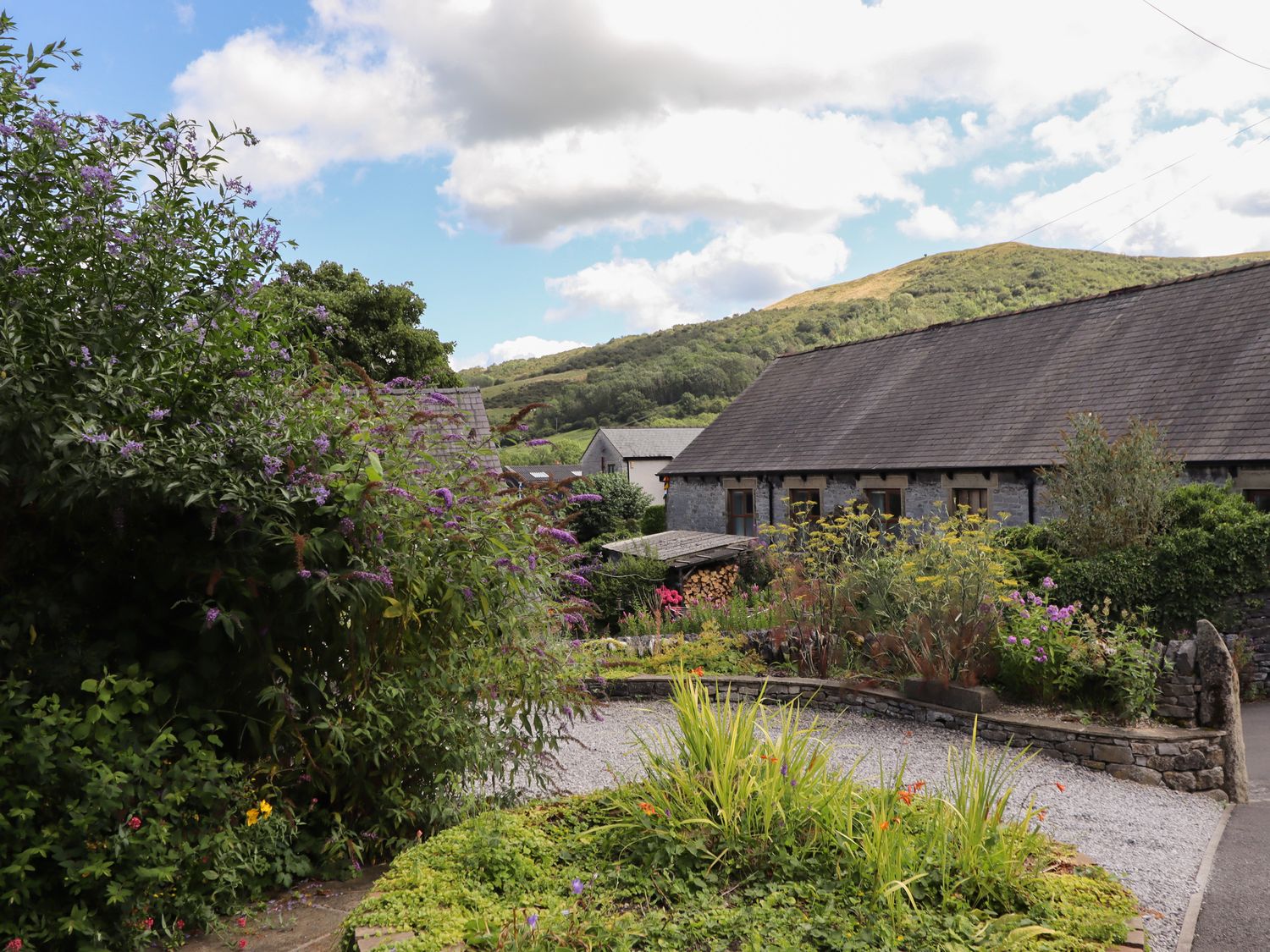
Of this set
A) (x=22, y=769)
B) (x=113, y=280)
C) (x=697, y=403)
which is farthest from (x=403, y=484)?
(x=697, y=403)

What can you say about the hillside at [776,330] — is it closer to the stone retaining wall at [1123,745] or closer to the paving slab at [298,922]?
the stone retaining wall at [1123,745]

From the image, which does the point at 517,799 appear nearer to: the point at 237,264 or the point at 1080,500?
the point at 237,264

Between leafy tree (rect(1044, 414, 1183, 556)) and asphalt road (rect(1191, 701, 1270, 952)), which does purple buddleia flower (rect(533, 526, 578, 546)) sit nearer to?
asphalt road (rect(1191, 701, 1270, 952))

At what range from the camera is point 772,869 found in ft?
12.9

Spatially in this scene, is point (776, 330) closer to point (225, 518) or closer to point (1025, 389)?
point (1025, 389)

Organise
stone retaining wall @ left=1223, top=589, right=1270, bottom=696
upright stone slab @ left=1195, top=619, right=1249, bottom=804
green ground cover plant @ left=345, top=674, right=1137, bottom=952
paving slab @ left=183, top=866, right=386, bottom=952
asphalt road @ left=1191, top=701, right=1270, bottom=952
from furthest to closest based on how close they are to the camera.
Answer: stone retaining wall @ left=1223, top=589, right=1270, bottom=696 → upright stone slab @ left=1195, top=619, right=1249, bottom=804 → asphalt road @ left=1191, top=701, right=1270, bottom=952 → paving slab @ left=183, top=866, right=386, bottom=952 → green ground cover plant @ left=345, top=674, right=1137, bottom=952

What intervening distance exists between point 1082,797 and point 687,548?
Result: 10.9 meters

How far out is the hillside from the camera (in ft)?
261

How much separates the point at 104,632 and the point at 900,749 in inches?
251

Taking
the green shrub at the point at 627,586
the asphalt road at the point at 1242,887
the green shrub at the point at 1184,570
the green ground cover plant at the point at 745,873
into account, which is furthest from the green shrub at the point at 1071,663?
the green shrub at the point at 627,586

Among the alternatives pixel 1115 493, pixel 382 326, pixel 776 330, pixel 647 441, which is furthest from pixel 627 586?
pixel 776 330

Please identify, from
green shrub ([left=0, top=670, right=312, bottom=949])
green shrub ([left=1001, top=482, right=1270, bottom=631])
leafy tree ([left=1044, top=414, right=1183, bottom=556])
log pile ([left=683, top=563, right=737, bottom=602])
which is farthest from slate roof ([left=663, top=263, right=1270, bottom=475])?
green shrub ([left=0, top=670, right=312, bottom=949])

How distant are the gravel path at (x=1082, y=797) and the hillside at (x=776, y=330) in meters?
59.9

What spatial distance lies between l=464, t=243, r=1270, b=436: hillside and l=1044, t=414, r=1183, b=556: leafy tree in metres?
55.8
